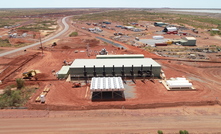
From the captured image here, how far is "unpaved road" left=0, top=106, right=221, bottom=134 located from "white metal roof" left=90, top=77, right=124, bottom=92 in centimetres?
459

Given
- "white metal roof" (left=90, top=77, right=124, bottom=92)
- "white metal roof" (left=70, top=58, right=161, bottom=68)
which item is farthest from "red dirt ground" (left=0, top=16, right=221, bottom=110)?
"white metal roof" (left=70, top=58, right=161, bottom=68)

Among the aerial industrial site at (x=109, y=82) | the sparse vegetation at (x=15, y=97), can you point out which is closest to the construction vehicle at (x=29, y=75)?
the aerial industrial site at (x=109, y=82)

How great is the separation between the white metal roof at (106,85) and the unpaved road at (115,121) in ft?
15.0

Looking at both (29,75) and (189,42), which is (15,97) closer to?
(29,75)

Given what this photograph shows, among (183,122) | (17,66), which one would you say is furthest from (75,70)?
(183,122)

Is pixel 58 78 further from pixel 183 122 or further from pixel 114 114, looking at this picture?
pixel 183 122

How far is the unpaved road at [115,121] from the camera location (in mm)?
22656

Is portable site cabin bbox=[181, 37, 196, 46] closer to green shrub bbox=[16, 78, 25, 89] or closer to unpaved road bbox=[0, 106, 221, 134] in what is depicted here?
unpaved road bbox=[0, 106, 221, 134]

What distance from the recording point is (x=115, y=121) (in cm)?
2425

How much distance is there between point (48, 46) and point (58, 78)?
116 ft

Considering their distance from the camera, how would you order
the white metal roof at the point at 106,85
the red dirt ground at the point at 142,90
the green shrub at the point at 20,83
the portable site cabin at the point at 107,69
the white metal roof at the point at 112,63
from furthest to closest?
the white metal roof at the point at 112,63 < the portable site cabin at the point at 107,69 < the green shrub at the point at 20,83 < the white metal roof at the point at 106,85 < the red dirt ground at the point at 142,90

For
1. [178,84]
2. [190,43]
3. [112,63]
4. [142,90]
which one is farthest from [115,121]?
[190,43]

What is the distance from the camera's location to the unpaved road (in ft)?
74.3

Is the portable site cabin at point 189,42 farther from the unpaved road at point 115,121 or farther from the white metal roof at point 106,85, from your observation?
the white metal roof at point 106,85
